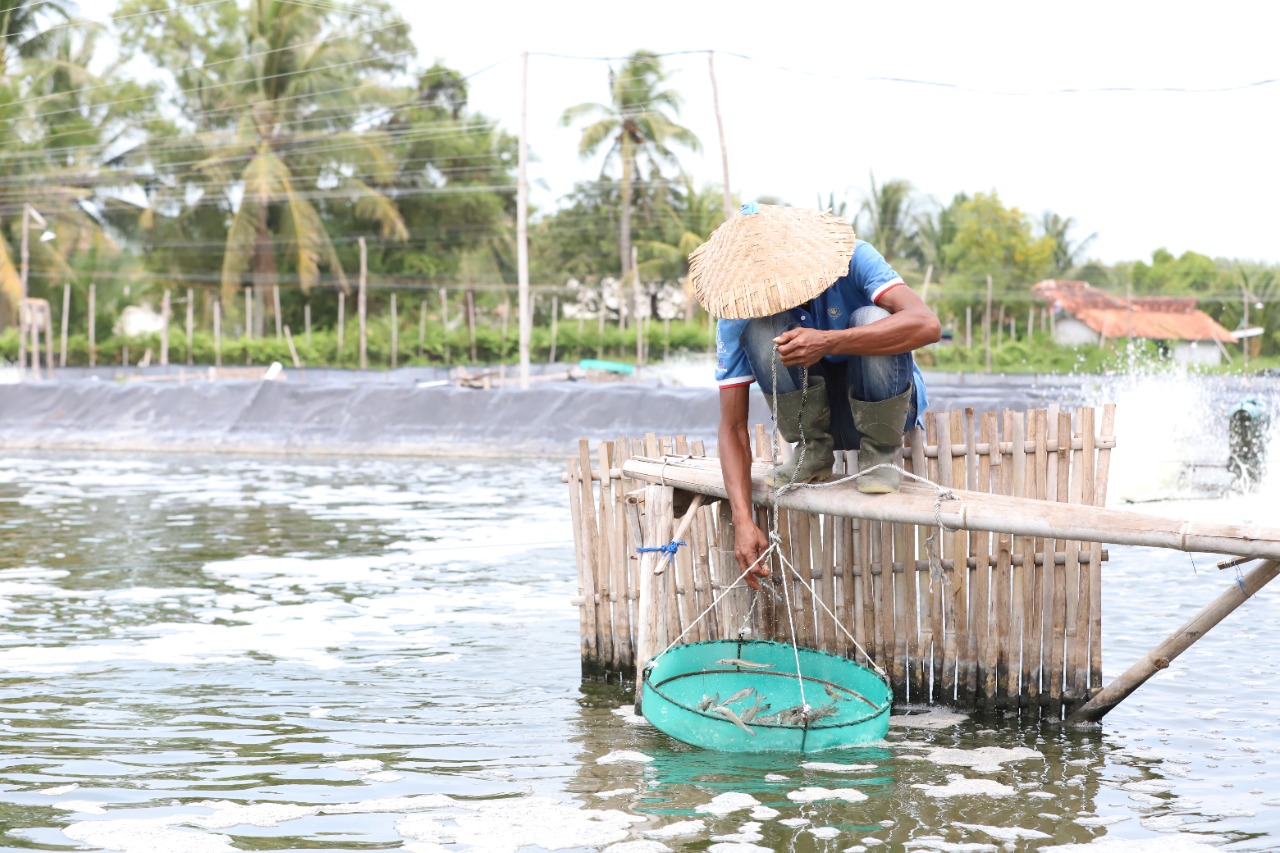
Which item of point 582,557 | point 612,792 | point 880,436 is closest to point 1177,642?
point 880,436

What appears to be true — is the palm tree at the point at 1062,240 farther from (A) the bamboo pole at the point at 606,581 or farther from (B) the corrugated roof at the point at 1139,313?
(A) the bamboo pole at the point at 606,581

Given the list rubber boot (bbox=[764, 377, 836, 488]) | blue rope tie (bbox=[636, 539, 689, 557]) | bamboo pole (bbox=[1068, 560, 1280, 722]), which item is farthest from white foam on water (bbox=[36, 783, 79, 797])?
bamboo pole (bbox=[1068, 560, 1280, 722])

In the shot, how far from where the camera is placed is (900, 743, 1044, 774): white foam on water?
218 inches

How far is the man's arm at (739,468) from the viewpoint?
5.57 metres

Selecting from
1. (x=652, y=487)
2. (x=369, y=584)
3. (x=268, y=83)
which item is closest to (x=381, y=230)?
(x=268, y=83)

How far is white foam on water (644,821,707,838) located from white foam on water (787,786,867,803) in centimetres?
45

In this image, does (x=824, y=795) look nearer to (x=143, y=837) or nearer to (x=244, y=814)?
(x=244, y=814)

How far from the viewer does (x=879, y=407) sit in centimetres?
547

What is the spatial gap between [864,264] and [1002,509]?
1.10 metres

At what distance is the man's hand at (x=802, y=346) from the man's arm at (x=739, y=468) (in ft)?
1.49

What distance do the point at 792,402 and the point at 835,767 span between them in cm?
149

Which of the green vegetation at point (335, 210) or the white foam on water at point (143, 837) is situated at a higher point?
the green vegetation at point (335, 210)

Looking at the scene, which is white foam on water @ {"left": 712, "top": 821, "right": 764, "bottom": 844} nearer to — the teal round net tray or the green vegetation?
the teal round net tray

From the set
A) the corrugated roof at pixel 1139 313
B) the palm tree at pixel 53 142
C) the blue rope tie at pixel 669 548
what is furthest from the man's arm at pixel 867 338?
the corrugated roof at pixel 1139 313
